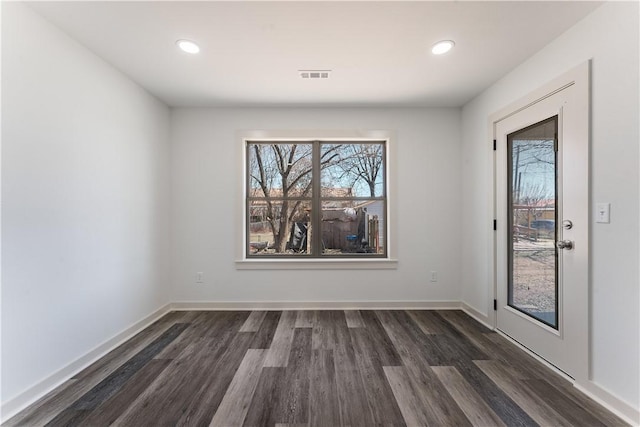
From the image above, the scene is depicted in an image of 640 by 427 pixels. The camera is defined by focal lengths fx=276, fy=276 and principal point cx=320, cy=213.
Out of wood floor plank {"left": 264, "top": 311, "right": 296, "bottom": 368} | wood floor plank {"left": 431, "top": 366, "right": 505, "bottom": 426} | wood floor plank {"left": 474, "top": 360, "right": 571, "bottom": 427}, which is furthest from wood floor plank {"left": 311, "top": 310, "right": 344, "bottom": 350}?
wood floor plank {"left": 474, "top": 360, "right": 571, "bottom": 427}

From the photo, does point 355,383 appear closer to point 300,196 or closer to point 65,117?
point 300,196

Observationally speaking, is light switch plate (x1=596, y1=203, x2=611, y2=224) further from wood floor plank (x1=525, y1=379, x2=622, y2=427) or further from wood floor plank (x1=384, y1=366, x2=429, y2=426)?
wood floor plank (x1=384, y1=366, x2=429, y2=426)

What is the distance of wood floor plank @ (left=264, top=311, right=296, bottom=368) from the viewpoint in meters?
2.25

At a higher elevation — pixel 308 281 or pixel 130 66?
pixel 130 66

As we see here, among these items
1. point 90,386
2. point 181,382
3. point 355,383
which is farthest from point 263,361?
point 90,386

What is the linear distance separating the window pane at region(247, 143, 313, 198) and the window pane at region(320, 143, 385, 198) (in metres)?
0.24

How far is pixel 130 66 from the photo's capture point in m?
2.50

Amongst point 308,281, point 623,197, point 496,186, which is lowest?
point 308,281

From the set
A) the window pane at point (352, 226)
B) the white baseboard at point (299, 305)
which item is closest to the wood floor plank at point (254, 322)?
the white baseboard at point (299, 305)

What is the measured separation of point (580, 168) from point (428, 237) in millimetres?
1751

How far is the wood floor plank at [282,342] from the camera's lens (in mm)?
2246

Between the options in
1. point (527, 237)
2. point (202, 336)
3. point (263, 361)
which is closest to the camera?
point (263, 361)

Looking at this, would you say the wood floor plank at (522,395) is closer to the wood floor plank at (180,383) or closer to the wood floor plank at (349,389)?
the wood floor plank at (349,389)

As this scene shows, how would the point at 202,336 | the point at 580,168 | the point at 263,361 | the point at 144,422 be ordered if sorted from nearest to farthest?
1. the point at 144,422
2. the point at 580,168
3. the point at 263,361
4. the point at 202,336
